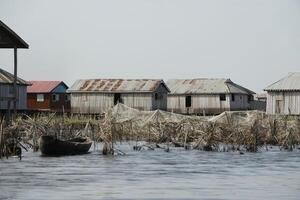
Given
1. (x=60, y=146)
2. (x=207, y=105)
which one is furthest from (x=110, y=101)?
(x=60, y=146)

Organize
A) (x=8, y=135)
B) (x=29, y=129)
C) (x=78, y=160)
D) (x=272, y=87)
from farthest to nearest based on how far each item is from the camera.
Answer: (x=272, y=87) → (x=29, y=129) → (x=78, y=160) → (x=8, y=135)

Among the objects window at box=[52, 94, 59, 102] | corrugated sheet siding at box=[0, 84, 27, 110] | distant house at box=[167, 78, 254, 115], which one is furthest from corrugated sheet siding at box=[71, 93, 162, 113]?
corrugated sheet siding at box=[0, 84, 27, 110]

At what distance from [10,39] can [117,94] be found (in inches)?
1543

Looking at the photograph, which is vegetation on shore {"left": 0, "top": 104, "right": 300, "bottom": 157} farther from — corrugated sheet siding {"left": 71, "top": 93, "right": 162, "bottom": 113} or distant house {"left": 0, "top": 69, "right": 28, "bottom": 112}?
corrugated sheet siding {"left": 71, "top": 93, "right": 162, "bottom": 113}

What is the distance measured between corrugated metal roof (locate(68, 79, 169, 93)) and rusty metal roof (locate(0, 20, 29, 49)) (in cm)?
3724

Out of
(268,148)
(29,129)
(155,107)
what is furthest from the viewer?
(155,107)

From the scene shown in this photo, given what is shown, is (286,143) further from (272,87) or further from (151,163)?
(272,87)

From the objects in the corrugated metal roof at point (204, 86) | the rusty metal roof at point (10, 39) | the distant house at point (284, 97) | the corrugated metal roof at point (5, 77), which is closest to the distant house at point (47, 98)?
the corrugated metal roof at point (204, 86)

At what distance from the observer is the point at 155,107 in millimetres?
74312

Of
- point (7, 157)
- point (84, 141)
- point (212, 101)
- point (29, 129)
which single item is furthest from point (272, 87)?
point (7, 157)

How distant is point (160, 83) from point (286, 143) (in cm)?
3313

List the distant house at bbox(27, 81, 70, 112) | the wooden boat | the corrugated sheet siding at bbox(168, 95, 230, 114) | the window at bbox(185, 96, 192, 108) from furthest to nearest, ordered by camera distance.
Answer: the distant house at bbox(27, 81, 70, 112)
the window at bbox(185, 96, 192, 108)
the corrugated sheet siding at bbox(168, 95, 230, 114)
the wooden boat

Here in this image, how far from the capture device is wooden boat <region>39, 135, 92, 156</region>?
38500mm

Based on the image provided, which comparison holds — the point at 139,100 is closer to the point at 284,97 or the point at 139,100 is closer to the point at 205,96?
the point at 205,96
